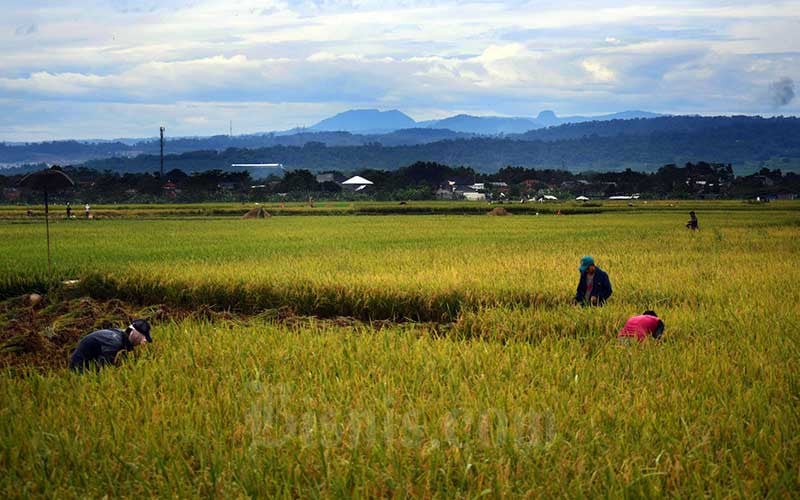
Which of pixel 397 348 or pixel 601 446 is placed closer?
pixel 601 446

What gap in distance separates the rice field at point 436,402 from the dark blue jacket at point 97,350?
0.71 feet

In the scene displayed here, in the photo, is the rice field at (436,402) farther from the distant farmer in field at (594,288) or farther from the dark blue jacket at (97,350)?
the distant farmer in field at (594,288)

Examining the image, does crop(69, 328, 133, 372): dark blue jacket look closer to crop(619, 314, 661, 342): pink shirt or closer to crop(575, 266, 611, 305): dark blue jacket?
crop(619, 314, 661, 342): pink shirt

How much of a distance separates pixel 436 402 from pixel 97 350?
11.9 feet

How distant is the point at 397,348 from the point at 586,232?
Result: 63.0 ft

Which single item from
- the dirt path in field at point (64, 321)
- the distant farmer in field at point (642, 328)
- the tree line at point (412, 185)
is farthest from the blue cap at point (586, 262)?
the tree line at point (412, 185)

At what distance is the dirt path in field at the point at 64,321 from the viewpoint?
8234 mm

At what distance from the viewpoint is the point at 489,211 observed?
152 feet

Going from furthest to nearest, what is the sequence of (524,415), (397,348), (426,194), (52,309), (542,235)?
(426,194)
(542,235)
(52,309)
(397,348)
(524,415)

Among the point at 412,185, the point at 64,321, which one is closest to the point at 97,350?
the point at 64,321

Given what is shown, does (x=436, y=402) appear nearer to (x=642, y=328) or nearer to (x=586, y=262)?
(x=642, y=328)

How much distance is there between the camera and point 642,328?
24.7ft

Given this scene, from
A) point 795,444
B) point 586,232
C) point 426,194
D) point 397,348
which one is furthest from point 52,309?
point 426,194

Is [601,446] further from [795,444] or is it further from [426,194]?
[426,194]
